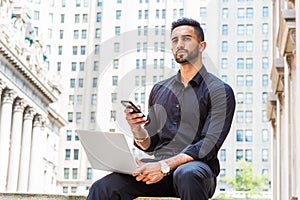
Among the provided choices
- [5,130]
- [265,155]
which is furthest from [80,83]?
[5,130]

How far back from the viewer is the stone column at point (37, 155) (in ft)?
214

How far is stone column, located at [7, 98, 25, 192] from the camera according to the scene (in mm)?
58594

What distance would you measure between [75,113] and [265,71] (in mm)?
29012

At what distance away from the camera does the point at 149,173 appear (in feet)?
15.8

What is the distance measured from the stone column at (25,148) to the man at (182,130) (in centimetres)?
5803

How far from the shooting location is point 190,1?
102 metres

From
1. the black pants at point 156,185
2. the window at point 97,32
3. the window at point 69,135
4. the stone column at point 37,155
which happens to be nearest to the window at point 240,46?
the window at point 97,32

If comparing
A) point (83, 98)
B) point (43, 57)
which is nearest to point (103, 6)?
point (83, 98)

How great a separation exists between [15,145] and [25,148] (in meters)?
4.63

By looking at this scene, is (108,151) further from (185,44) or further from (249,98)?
(249,98)

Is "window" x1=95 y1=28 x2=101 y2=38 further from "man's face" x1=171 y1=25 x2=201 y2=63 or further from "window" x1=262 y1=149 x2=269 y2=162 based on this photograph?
"man's face" x1=171 y1=25 x2=201 y2=63

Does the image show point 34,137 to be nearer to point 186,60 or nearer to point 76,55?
point 76,55

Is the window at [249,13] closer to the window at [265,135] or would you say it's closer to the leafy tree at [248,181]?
the window at [265,135]

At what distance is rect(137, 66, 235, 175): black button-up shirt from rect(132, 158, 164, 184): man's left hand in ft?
0.85
